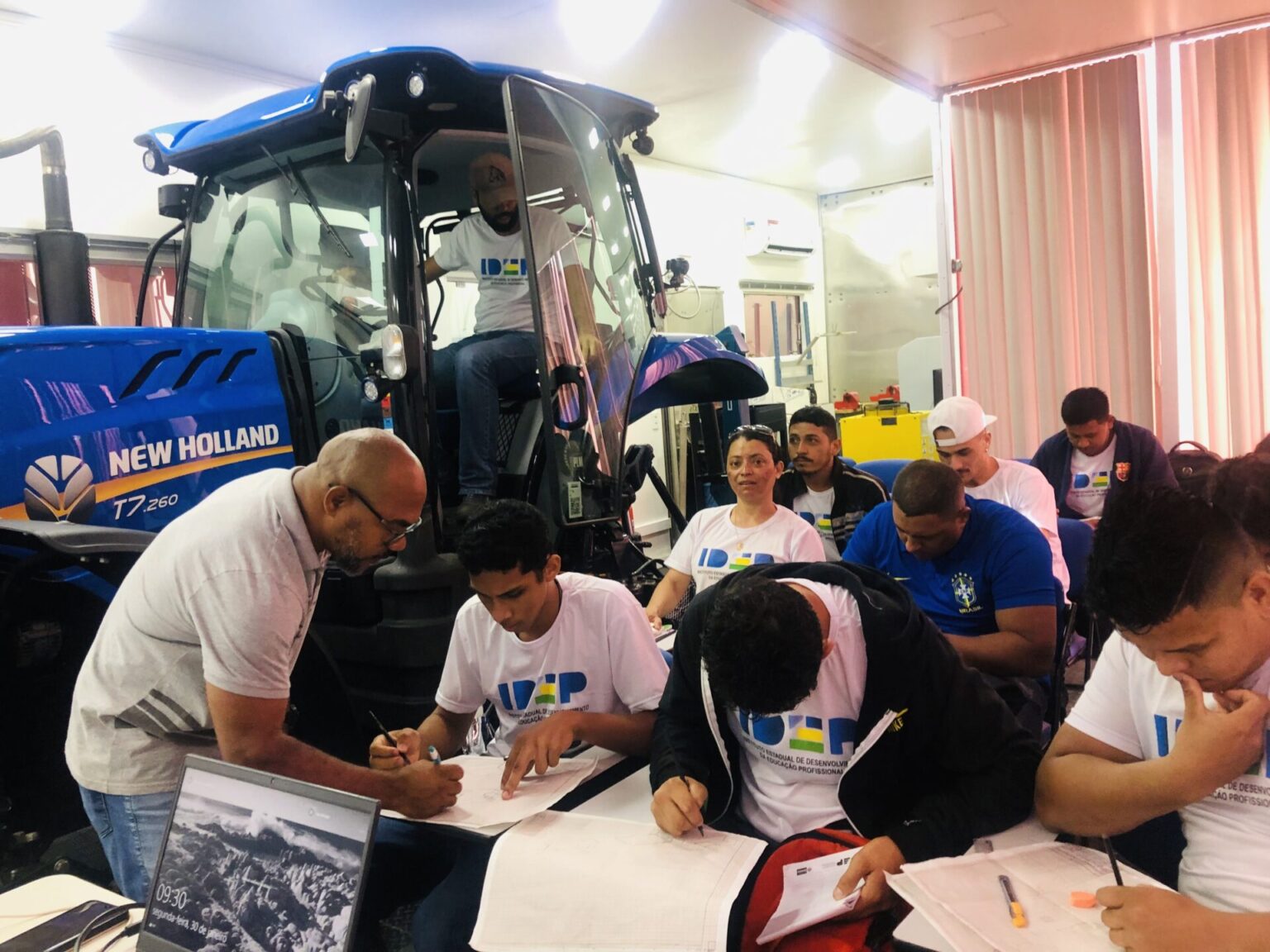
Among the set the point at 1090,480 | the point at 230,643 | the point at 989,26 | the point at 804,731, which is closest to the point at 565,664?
the point at 804,731

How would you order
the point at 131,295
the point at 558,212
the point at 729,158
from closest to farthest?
the point at 558,212 < the point at 131,295 < the point at 729,158

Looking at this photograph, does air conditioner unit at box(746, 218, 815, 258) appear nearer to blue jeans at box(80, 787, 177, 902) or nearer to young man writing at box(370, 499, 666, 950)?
young man writing at box(370, 499, 666, 950)

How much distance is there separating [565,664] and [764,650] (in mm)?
648

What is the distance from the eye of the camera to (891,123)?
7.43 meters

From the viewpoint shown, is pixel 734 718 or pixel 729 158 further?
pixel 729 158

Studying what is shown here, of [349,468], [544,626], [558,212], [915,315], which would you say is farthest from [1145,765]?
[915,315]

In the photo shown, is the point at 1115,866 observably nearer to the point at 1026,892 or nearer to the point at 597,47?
the point at 1026,892

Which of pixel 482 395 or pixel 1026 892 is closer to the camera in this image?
pixel 1026 892

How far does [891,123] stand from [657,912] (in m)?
7.28

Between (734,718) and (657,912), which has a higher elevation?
(734,718)

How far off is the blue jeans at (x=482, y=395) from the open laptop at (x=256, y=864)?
186cm

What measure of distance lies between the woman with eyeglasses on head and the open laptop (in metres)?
1.88

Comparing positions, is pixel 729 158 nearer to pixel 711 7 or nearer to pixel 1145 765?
pixel 711 7

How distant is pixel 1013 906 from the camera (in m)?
1.21
